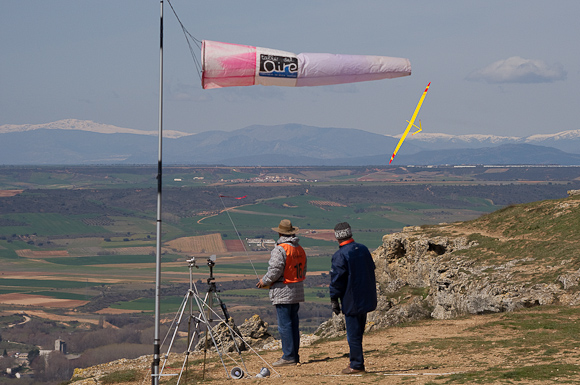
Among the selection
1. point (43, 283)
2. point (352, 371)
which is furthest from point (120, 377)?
point (43, 283)

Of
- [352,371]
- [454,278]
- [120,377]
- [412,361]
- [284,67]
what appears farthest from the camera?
[454,278]

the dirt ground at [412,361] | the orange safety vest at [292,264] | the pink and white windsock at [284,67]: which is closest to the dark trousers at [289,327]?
the dirt ground at [412,361]

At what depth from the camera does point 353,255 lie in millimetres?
12312

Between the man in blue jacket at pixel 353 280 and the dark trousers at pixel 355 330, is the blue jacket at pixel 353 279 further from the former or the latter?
the dark trousers at pixel 355 330

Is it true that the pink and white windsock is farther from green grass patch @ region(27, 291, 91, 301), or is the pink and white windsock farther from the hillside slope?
green grass patch @ region(27, 291, 91, 301)

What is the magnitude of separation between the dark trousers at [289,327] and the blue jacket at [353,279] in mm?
1498

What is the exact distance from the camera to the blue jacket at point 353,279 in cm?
1231

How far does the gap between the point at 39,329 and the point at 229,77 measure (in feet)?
447

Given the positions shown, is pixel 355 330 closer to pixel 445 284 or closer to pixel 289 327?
pixel 289 327

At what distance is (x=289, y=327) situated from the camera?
1354cm

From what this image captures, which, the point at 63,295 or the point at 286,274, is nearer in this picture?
the point at 286,274

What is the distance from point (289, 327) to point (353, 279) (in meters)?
2.06

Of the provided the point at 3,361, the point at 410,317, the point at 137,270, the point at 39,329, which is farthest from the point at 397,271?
the point at 137,270

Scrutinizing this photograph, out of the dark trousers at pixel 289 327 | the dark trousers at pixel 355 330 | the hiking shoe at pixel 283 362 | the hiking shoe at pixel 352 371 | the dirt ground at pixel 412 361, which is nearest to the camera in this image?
the dirt ground at pixel 412 361
